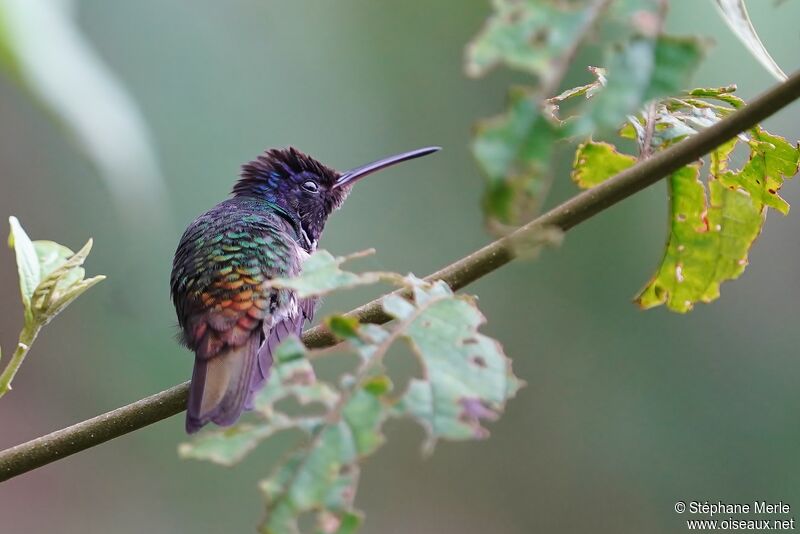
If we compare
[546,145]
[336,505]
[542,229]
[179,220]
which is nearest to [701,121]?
[542,229]

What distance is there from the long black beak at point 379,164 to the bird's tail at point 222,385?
1.02m

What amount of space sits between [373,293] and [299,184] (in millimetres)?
3340

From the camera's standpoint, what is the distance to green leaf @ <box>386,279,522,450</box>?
125cm

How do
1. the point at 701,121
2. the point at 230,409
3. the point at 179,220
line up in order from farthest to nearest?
Answer: the point at 179,220, the point at 230,409, the point at 701,121

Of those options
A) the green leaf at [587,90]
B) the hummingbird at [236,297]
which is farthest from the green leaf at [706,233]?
the hummingbird at [236,297]

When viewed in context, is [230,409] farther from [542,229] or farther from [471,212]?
[471,212]

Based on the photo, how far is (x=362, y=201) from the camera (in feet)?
26.4

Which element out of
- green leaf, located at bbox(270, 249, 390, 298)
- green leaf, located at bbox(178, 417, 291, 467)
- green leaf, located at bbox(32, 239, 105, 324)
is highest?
green leaf, located at bbox(32, 239, 105, 324)

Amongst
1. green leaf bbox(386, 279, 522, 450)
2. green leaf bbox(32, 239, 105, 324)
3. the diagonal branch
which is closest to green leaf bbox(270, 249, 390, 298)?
green leaf bbox(386, 279, 522, 450)

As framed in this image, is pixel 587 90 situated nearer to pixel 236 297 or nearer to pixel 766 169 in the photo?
pixel 766 169

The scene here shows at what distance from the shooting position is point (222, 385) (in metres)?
2.70

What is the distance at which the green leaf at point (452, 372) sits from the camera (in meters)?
1.25

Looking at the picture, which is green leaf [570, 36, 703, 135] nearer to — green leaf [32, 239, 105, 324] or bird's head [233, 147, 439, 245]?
green leaf [32, 239, 105, 324]

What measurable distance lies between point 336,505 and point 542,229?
1.75 feet
